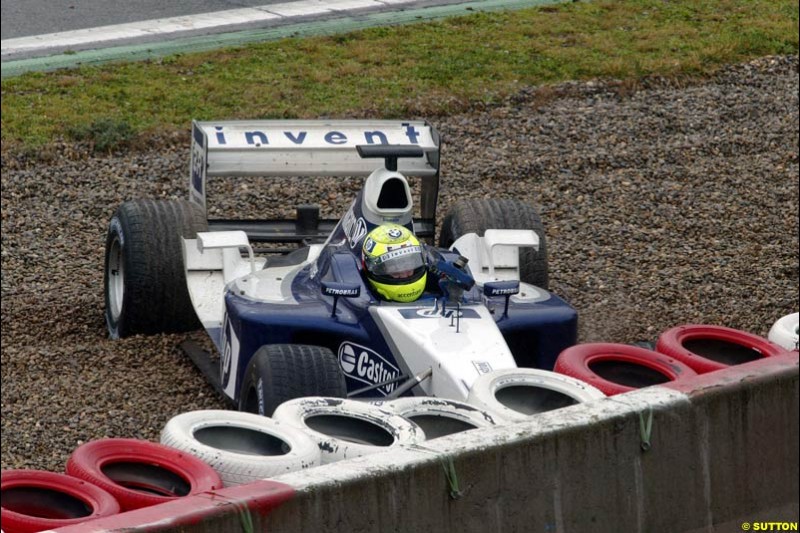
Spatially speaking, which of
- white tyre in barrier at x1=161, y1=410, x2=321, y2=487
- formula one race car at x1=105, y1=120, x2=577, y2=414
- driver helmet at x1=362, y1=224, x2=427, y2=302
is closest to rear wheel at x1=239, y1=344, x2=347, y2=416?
formula one race car at x1=105, y1=120, x2=577, y2=414

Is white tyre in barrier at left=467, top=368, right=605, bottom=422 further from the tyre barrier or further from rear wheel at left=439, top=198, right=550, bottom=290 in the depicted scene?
rear wheel at left=439, top=198, right=550, bottom=290

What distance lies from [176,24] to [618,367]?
10.5 m

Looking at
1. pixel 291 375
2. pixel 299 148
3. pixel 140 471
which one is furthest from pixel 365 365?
pixel 299 148

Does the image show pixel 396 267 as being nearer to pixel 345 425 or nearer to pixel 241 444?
pixel 345 425

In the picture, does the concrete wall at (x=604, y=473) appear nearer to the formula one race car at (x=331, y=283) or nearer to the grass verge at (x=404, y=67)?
the formula one race car at (x=331, y=283)

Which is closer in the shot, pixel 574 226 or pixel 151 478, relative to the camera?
pixel 151 478

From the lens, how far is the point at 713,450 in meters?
5.86

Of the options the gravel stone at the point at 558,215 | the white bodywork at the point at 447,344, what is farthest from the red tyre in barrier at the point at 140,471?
the white bodywork at the point at 447,344

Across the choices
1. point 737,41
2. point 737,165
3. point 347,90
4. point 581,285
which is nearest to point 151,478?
point 581,285

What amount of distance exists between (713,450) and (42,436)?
4133mm

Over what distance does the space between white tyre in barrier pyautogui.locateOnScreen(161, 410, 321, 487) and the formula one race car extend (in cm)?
102

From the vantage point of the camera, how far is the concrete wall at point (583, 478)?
4879 mm

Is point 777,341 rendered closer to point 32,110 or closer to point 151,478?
point 151,478

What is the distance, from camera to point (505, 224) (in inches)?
408
